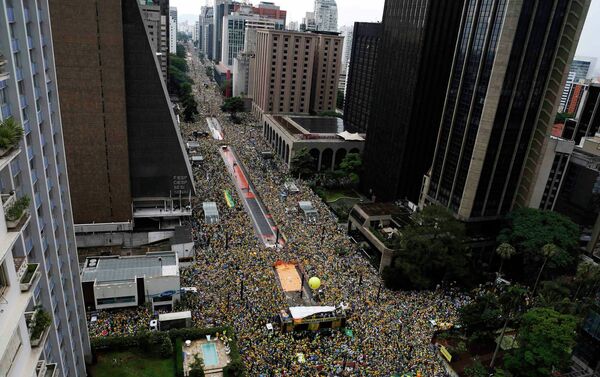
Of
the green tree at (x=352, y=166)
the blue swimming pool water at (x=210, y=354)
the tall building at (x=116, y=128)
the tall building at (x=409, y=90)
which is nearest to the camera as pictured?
the blue swimming pool water at (x=210, y=354)

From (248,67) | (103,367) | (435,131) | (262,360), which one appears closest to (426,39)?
(435,131)

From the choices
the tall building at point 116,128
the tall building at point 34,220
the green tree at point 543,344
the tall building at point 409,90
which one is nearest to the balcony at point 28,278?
the tall building at point 34,220

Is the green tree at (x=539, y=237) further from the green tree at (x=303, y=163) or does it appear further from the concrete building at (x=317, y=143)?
the concrete building at (x=317, y=143)

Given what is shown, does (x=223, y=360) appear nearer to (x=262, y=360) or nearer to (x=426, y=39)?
(x=262, y=360)

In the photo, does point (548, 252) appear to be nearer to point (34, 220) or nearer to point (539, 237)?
point (539, 237)

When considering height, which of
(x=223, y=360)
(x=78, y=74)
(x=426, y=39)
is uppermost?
(x=426, y=39)

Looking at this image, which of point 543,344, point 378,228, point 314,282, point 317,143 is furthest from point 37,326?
point 317,143
